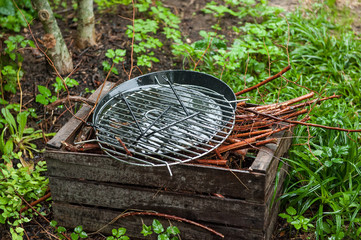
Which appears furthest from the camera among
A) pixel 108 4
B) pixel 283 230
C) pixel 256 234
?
pixel 108 4

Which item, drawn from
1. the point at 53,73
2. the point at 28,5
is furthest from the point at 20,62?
the point at 28,5

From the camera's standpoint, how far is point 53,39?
3.61 meters

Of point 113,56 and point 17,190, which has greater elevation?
point 113,56

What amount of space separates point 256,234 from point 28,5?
3510 millimetres

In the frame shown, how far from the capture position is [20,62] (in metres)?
3.64

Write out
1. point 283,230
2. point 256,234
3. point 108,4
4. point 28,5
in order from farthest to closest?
point 108,4
point 28,5
point 283,230
point 256,234

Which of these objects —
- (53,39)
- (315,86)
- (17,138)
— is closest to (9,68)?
(53,39)

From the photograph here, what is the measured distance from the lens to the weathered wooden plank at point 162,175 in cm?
213

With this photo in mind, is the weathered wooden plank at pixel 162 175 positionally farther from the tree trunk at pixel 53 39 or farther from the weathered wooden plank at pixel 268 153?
the tree trunk at pixel 53 39

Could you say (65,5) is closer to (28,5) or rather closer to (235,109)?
(28,5)

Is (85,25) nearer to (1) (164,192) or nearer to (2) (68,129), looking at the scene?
(2) (68,129)

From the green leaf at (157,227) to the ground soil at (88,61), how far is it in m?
0.52

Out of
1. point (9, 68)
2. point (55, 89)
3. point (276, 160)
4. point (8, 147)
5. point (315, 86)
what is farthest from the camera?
point (315, 86)

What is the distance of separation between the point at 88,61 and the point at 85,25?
1.17 feet
